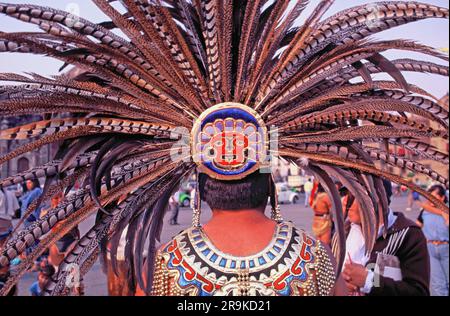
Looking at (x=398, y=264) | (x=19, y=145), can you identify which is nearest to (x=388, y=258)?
(x=398, y=264)

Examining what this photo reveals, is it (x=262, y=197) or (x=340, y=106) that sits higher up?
(x=340, y=106)

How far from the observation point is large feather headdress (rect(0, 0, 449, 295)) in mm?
2432

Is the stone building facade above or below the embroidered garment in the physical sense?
above

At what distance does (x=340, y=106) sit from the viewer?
2.54 meters

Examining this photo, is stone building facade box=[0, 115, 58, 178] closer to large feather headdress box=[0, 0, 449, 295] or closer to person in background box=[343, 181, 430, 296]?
large feather headdress box=[0, 0, 449, 295]

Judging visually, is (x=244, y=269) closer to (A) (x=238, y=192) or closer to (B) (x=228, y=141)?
(A) (x=238, y=192)

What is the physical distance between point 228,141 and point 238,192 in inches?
9.5

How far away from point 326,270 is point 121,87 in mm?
1286

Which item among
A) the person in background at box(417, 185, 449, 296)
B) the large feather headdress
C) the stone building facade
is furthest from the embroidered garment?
the person in background at box(417, 185, 449, 296)

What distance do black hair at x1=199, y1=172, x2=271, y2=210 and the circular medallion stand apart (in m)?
0.04

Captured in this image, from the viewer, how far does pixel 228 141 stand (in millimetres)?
2461
